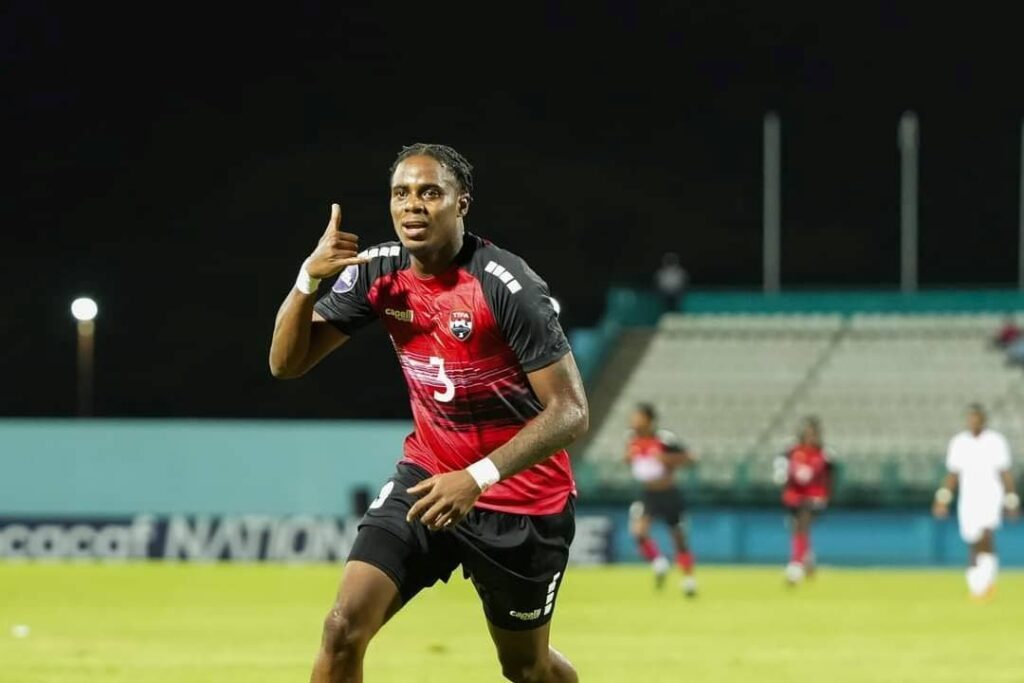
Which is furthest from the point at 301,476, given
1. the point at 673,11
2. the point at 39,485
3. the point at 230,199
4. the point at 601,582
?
the point at 673,11

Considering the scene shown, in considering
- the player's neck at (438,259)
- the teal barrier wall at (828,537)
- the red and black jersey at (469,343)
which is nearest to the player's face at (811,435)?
the teal barrier wall at (828,537)

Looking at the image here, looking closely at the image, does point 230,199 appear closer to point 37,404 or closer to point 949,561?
point 37,404

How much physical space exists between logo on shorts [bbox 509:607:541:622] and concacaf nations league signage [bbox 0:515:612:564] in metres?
25.4

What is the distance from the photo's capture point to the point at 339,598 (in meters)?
8.02

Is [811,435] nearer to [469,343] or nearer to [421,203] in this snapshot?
[469,343]

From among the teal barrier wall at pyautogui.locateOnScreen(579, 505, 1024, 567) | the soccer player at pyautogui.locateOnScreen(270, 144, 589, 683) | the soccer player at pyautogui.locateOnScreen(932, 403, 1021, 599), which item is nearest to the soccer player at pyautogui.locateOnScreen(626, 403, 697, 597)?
the soccer player at pyautogui.locateOnScreen(932, 403, 1021, 599)

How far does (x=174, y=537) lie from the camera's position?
3431 centimetres

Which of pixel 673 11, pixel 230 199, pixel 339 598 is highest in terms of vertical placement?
pixel 673 11

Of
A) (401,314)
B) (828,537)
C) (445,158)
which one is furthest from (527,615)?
(828,537)

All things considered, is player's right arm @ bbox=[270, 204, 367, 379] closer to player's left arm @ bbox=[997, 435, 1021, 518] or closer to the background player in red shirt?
player's left arm @ bbox=[997, 435, 1021, 518]

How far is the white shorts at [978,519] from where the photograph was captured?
25.1m

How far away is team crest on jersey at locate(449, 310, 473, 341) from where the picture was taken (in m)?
8.13

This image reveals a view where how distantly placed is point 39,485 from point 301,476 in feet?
15.4

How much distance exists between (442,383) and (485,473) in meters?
0.73
